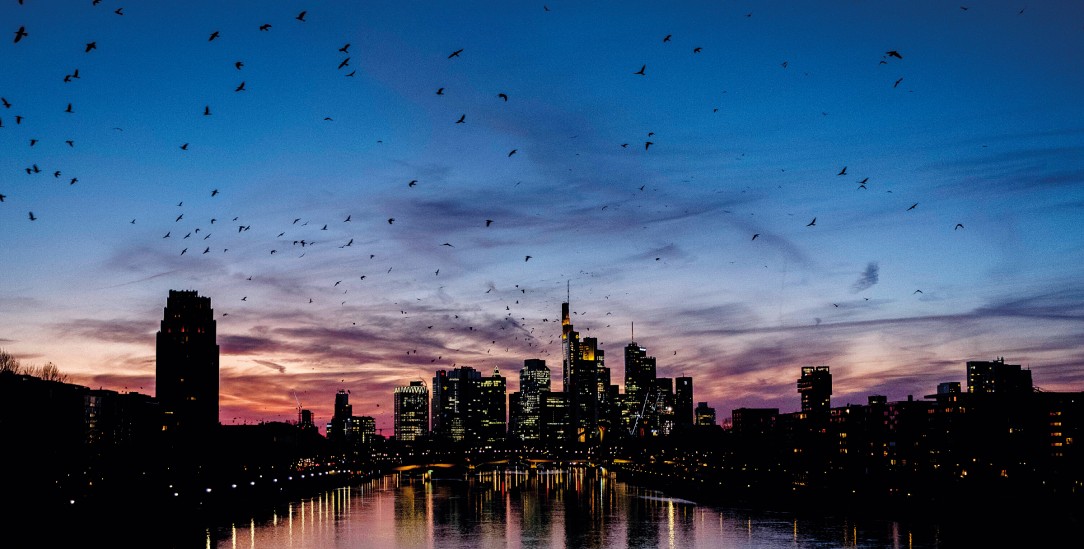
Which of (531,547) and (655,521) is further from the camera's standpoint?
(655,521)

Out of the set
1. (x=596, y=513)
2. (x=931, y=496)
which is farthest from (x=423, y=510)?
(x=931, y=496)

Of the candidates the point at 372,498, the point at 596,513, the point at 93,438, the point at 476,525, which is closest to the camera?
the point at 476,525

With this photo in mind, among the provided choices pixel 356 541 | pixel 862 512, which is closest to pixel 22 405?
pixel 356 541

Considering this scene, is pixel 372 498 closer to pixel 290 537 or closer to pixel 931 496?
pixel 290 537

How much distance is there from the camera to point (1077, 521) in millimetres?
109938

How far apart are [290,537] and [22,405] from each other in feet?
102

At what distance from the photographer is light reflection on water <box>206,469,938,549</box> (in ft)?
336

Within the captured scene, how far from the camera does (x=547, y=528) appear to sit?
121 metres

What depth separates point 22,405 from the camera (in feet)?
368

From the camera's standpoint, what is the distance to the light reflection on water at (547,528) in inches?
4031

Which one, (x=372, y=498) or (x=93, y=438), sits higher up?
(x=93, y=438)

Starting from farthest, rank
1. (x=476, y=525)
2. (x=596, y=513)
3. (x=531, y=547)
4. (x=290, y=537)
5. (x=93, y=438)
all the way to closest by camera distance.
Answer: (x=93, y=438) < (x=596, y=513) < (x=476, y=525) < (x=290, y=537) < (x=531, y=547)

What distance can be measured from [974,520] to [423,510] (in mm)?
70478

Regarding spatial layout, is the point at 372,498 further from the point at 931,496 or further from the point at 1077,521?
the point at 1077,521
